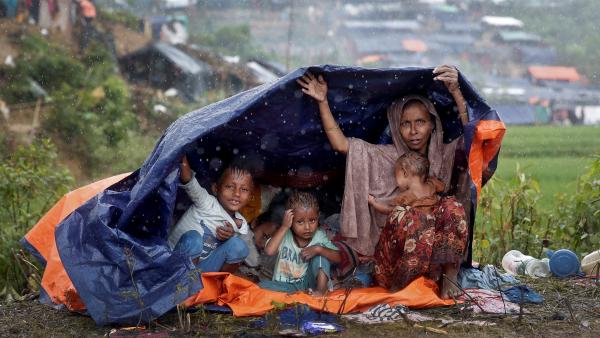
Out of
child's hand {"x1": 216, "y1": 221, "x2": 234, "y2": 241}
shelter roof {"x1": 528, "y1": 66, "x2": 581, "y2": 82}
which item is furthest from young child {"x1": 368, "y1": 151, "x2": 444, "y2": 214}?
shelter roof {"x1": 528, "y1": 66, "x2": 581, "y2": 82}

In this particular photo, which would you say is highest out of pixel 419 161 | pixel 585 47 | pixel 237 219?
pixel 585 47

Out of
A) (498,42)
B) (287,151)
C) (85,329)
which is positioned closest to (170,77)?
(498,42)

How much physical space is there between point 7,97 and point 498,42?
7950 mm

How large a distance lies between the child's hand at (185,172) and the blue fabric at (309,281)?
2.36 ft

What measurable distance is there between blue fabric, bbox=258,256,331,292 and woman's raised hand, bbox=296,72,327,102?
36.0 inches

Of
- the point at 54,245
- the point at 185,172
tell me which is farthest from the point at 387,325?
the point at 54,245

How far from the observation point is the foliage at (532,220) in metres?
6.53

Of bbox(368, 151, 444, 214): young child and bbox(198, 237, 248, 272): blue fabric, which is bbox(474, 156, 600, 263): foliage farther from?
bbox(198, 237, 248, 272): blue fabric

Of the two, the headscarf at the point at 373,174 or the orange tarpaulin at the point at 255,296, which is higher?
the headscarf at the point at 373,174

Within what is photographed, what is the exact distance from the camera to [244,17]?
14.4 m

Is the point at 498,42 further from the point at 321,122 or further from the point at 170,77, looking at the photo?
the point at 321,122

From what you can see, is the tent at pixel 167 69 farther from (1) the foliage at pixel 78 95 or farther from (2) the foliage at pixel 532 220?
(2) the foliage at pixel 532 220

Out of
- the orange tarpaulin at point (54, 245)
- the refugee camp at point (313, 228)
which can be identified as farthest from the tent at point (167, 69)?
the orange tarpaulin at point (54, 245)

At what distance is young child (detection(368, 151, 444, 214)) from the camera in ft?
16.6
